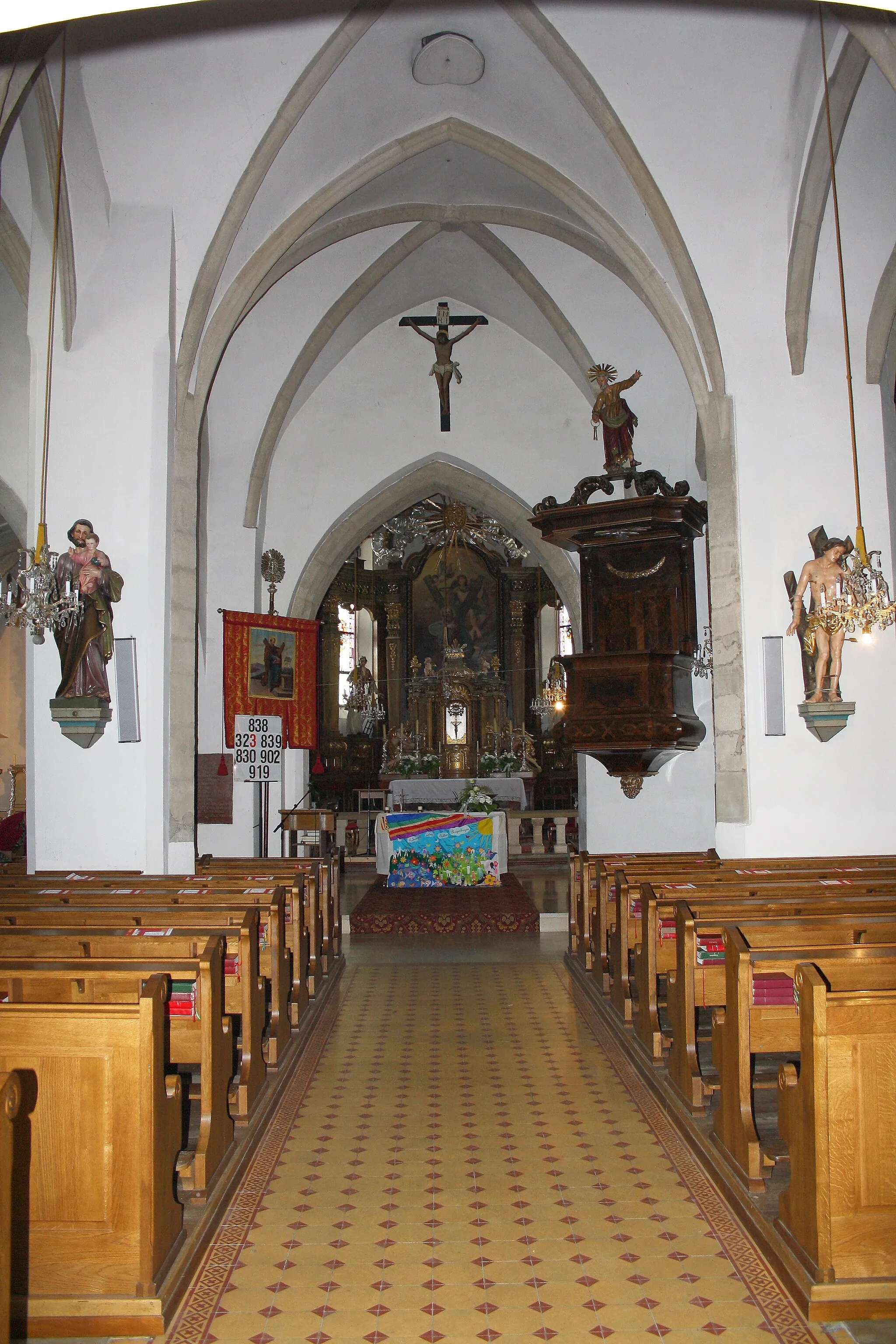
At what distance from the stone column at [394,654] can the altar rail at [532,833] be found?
5213 millimetres

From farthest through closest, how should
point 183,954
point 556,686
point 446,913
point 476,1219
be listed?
point 556,686, point 446,913, point 183,954, point 476,1219

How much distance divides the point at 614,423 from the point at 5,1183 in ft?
36.2

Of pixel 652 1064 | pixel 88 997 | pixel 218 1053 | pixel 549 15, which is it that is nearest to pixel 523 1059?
pixel 652 1064

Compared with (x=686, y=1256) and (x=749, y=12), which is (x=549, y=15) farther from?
(x=686, y=1256)

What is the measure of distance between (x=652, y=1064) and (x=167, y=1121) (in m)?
3.18

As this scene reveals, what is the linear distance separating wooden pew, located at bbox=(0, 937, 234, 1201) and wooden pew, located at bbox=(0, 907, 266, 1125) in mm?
22

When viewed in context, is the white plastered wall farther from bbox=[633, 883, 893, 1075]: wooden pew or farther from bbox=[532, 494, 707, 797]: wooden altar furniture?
bbox=[532, 494, 707, 797]: wooden altar furniture

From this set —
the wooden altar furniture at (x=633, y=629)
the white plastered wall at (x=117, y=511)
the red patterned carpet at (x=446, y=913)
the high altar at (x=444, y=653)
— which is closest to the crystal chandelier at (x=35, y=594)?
the white plastered wall at (x=117, y=511)

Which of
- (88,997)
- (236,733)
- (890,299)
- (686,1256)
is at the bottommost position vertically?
(686,1256)

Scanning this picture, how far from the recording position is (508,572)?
80.3 feet

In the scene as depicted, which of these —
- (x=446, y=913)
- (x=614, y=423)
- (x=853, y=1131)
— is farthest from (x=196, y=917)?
(x=614, y=423)

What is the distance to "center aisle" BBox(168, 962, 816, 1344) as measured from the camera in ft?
11.0

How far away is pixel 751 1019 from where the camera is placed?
14.4 feet

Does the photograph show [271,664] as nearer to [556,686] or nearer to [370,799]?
[370,799]
